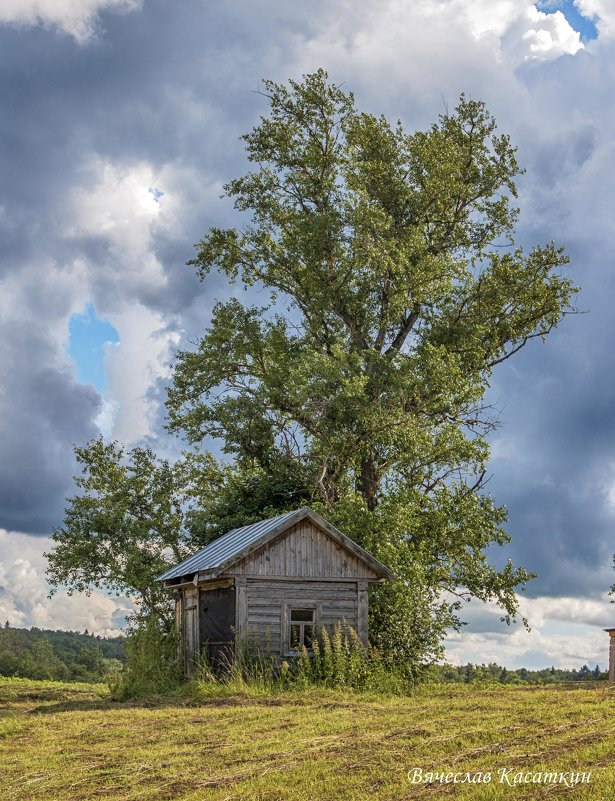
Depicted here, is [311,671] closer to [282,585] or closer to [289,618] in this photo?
[289,618]

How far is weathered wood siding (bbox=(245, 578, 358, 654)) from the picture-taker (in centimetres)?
2658

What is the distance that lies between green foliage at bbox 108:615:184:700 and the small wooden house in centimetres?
82

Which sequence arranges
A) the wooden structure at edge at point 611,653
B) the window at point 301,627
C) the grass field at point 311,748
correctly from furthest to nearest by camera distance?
the wooden structure at edge at point 611,653 < the window at point 301,627 < the grass field at point 311,748

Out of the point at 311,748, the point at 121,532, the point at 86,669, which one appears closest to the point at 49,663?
the point at 86,669

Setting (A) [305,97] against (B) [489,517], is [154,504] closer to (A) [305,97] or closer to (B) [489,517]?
(B) [489,517]

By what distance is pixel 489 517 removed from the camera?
34.4 meters

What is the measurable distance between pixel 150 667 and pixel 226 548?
4368 mm

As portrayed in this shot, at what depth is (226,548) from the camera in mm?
28094

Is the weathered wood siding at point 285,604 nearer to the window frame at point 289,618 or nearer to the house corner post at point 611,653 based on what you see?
the window frame at point 289,618

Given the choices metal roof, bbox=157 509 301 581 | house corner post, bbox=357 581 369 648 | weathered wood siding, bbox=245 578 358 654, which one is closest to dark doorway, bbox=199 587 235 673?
weathered wood siding, bbox=245 578 358 654

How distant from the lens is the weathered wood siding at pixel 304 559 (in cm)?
2681

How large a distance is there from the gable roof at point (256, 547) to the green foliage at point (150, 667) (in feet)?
6.67

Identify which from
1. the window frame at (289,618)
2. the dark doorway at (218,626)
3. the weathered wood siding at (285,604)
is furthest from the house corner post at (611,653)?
the dark doorway at (218,626)

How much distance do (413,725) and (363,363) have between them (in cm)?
1878
